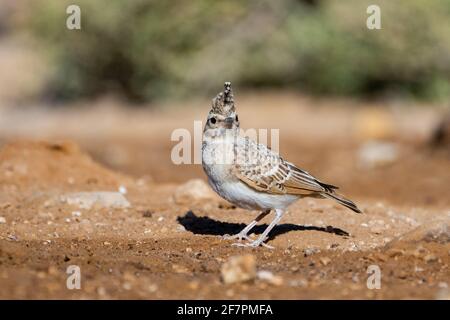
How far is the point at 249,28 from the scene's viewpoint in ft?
71.4

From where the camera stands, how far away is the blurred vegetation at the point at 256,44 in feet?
67.8

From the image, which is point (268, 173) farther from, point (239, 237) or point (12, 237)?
point (12, 237)

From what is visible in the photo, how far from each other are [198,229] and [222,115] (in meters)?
1.49

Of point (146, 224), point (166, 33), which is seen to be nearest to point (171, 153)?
point (166, 33)

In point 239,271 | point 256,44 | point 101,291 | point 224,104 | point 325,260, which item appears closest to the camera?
point 101,291

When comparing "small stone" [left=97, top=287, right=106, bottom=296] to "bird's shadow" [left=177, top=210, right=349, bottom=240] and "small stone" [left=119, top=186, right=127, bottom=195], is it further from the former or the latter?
"small stone" [left=119, top=186, right=127, bottom=195]

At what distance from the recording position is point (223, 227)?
364 inches

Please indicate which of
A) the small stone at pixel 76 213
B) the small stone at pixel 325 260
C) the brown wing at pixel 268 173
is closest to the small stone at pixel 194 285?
the small stone at pixel 325 260

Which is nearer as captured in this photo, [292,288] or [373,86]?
[292,288]

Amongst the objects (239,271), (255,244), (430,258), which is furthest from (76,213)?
(430,258)

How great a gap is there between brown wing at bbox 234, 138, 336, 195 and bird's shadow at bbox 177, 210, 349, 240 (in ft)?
1.58

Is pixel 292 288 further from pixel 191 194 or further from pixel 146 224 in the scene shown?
pixel 191 194

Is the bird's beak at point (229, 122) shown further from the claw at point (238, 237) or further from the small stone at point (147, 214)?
the small stone at point (147, 214)

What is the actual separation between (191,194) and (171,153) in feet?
24.5
